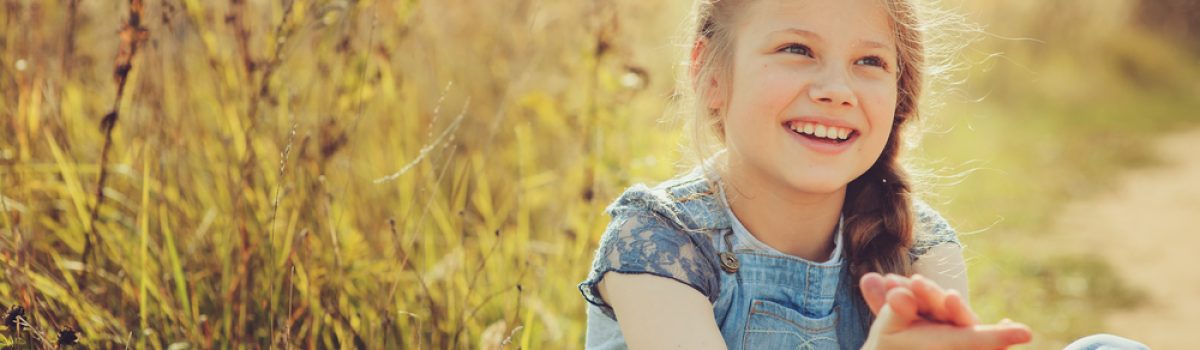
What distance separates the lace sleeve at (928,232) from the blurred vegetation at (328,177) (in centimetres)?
19

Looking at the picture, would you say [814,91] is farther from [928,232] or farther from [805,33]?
[928,232]

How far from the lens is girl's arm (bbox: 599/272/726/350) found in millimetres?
1729

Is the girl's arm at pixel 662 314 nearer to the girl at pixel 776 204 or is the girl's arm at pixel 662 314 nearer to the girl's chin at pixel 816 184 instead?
the girl at pixel 776 204

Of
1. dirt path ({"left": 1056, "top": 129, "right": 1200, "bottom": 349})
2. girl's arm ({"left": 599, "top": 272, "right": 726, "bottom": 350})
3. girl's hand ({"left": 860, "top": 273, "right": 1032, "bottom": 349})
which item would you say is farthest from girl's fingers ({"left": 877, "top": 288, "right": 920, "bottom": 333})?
dirt path ({"left": 1056, "top": 129, "right": 1200, "bottom": 349})

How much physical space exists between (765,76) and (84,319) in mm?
1370

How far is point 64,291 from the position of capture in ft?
6.71

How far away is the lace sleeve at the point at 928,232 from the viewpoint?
6.91ft

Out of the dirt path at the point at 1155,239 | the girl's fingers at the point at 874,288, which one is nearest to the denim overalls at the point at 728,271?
the girl's fingers at the point at 874,288

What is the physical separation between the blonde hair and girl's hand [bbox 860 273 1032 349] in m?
0.53

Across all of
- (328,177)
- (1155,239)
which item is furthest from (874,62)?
(1155,239)

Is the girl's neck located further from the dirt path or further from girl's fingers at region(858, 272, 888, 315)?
the dirt path

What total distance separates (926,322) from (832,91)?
503 mm

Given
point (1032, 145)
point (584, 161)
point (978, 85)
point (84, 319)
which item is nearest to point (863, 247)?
point (584, 161)

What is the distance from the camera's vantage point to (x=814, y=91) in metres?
1.80
